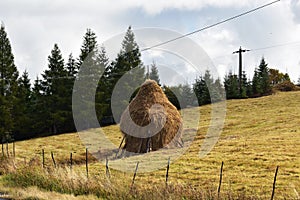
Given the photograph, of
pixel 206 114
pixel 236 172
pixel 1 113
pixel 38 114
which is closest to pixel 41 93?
pixel 38 114

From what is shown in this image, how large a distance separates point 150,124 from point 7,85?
3067 centimetres

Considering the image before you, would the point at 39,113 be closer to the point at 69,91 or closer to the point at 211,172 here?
the point at 69,91

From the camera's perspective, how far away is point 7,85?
49375 mm

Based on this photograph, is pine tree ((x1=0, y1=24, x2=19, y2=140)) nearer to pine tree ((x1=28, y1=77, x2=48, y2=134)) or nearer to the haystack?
pine tree ((x1=28, y1=77, x2=48, y2=134))

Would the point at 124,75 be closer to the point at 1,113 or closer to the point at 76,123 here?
the point at 76,123

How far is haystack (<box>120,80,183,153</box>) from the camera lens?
2445 centimetres

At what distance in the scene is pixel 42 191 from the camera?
1149 cm

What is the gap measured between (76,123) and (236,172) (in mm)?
35168

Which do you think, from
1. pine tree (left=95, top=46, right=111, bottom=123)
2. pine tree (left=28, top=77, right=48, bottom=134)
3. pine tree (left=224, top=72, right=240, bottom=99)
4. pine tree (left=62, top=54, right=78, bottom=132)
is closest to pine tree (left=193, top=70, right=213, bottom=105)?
pine tree (left=224, top=72, right=240, bottom=99)

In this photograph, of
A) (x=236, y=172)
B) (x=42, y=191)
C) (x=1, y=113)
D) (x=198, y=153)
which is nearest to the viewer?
(x=42, y=191)

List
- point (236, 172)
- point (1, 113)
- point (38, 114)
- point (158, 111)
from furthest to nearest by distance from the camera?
1. point (38, 114)
2. point (1, 113)
3. point (158, 111)
4. point (236, 172)

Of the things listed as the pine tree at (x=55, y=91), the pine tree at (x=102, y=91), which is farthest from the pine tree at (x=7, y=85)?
the pine tree at (x=102, y=91)

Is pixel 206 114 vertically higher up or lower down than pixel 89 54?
lower down

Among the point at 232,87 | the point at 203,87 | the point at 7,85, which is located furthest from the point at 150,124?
the point at 232,87
